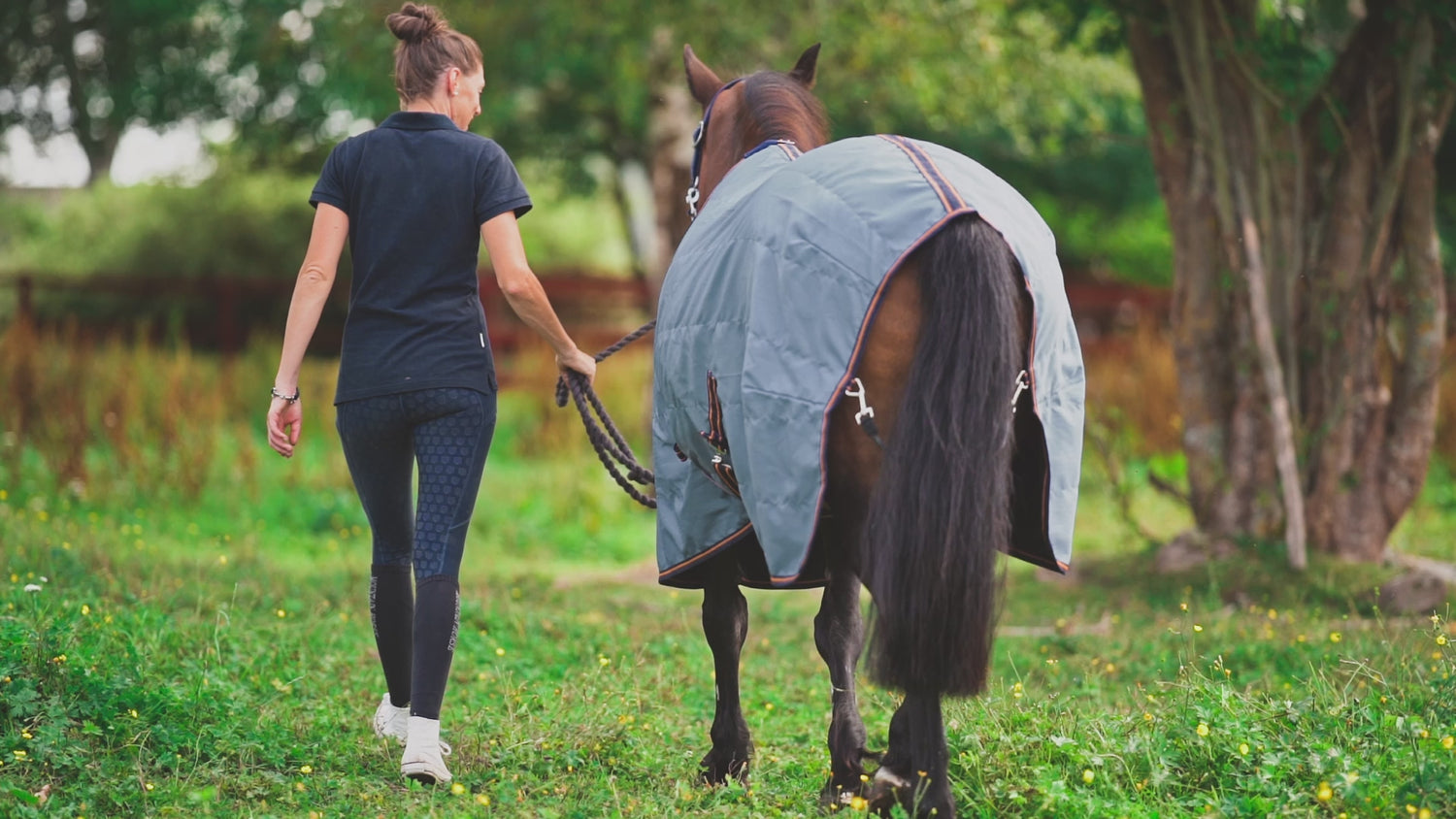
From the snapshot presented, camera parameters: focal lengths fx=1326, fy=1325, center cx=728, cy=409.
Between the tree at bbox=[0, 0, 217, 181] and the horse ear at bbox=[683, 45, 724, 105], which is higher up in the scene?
the horse ear at bbox=[683, 45, 724, 105]

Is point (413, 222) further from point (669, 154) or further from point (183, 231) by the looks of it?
point (183, 231)

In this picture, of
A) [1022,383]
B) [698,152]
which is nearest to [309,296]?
[698,152]

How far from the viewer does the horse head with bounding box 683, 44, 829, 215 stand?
12.8 feet

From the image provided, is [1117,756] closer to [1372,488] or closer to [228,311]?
[1372,488]

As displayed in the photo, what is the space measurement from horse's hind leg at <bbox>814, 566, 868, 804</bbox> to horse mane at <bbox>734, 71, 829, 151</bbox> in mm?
1362

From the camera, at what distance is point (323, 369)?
39.1ft

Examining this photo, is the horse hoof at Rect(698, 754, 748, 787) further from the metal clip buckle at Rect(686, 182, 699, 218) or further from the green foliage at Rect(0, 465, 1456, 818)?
the metal clip buckle at Rect(686, 182, 699, 218)

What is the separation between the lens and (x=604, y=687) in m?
4.31

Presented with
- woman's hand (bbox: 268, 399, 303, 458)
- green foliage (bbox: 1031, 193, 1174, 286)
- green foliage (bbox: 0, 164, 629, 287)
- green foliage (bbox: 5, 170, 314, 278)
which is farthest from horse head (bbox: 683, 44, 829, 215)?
green foliage (bbox: 1031, 193, 1174, 286)

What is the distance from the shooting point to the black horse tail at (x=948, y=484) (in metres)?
2.67

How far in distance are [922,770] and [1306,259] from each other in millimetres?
4636

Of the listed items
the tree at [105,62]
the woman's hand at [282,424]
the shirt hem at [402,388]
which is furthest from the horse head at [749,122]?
the tree at [105,62]

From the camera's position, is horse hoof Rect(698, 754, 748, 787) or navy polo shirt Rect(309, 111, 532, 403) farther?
horse hoof Rect(698, 754, 748, 787)

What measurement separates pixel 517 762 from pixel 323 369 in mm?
9023
